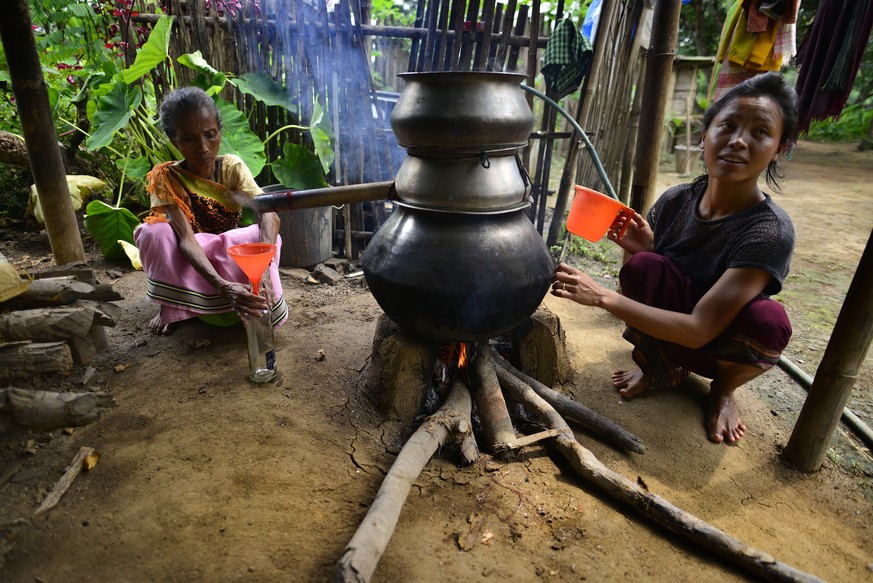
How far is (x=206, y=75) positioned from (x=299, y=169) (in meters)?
1.03

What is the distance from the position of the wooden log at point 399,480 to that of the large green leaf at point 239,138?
2.59 meters

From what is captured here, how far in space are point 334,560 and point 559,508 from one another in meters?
0.80

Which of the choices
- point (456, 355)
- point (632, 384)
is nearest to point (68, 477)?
point (456, 355)

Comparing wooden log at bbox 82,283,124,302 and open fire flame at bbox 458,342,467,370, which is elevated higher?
wooden log at bbox 82,283,124,302

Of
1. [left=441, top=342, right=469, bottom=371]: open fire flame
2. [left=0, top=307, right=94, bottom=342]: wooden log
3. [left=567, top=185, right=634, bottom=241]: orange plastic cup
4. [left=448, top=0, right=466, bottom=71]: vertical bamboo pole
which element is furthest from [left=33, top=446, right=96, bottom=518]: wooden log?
[left=448, top=0, right=466, bottom=71]: vertical bamboo pole

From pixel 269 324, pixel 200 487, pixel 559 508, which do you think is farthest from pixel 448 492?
pixel 269 324

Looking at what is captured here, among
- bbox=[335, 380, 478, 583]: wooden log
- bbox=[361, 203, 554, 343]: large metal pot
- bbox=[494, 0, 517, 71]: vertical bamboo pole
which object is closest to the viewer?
bbox=[335, 380, 478, 583]: wooden log

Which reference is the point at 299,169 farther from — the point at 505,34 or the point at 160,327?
the point at 505,34

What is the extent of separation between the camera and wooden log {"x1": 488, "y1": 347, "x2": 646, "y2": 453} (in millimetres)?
2092

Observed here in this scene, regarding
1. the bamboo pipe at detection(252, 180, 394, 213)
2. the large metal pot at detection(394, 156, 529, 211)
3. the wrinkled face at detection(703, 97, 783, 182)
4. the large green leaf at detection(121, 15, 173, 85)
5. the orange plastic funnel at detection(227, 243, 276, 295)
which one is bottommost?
the orange plastic funnel at detection(227, 243, 276, 295)

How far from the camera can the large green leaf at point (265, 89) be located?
394cm

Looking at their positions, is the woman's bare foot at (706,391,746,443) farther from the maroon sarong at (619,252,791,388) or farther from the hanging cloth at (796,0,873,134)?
the hanging cloth at (796,0,873,134)

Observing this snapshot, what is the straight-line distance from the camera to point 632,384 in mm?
2502

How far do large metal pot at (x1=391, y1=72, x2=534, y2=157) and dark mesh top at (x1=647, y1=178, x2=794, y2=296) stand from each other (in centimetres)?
102
